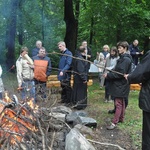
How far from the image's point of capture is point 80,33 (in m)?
23.0

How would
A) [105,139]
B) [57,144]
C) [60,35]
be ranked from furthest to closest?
[60,35] → [105,139] → [57,144]

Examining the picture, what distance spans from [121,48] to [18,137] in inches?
121

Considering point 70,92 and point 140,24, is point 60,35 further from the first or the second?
point 70,92

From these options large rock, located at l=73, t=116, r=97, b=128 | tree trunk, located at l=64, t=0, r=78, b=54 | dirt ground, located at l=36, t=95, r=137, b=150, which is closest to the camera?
dirt ground, located at l=36, t=95, r=137, b=150

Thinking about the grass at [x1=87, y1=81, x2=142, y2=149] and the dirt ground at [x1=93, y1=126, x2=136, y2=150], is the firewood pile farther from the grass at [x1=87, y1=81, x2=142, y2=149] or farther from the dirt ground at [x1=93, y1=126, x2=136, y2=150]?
the grass at [x1=87, y1=81, x2=142, y2=149]

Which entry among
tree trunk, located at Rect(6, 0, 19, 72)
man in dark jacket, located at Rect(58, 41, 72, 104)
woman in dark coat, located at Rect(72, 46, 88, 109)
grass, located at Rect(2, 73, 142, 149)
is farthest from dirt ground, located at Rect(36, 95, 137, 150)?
tree trunk, located at Rect(6, 0, 19, 72)

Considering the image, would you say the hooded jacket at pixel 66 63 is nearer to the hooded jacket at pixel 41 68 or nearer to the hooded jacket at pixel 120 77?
the hooded jacket at pixel 41 68

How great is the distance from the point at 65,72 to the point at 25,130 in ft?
13.0

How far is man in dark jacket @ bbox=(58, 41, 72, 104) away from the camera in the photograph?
7.82 metres

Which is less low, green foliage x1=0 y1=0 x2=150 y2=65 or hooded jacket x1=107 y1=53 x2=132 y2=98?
green foliage x1=0 y1=0 x2=150 y2=65

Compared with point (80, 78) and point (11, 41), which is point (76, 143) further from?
point (11, 41)

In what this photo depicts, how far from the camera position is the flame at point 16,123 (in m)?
4.00

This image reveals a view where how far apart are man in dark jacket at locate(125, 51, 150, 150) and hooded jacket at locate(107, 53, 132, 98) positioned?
170 cm

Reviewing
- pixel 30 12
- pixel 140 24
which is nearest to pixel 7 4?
pixel 30 12
